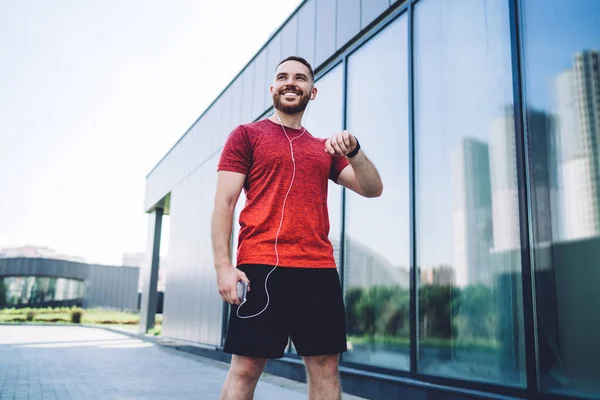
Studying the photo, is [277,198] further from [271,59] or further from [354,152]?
[271,59]

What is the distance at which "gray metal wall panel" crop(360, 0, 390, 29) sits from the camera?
5242 mm

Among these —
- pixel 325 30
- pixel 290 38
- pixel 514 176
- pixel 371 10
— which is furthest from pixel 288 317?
pixel 290 38

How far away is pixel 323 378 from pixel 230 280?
471mm

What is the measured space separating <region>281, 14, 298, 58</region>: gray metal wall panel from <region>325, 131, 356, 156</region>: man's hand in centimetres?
585

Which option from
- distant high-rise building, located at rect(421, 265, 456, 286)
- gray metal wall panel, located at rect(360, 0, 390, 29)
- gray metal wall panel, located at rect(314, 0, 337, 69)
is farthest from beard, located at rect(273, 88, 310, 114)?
gray metal wall panel, located at rect(314, 0, 337, 69)

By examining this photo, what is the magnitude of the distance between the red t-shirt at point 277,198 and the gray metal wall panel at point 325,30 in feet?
15.3

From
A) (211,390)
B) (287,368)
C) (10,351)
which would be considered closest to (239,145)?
(211,390)

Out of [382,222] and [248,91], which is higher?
[248,91]

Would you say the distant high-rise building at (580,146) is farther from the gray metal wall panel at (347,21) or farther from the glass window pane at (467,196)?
the gray metal wall panel at (347,21)

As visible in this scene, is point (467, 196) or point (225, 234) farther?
point (467, 196)

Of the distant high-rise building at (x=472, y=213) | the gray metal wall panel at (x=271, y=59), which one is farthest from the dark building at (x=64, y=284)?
the distant high-rise building at (x=472, y=213)

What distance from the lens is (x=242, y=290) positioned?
1645 millimetres

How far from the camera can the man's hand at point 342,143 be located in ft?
5.47

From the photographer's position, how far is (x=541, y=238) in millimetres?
3258
